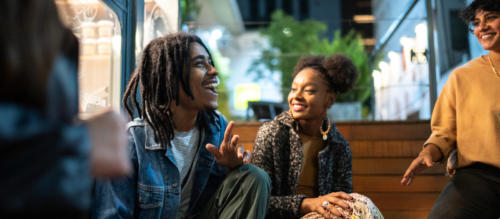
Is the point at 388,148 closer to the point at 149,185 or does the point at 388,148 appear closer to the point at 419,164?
the point at 419,164

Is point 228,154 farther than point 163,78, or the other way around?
point 163,78

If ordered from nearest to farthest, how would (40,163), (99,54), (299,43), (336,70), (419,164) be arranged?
(40,163)
(419,164)
(336,70)
(99,54)
(299,43)

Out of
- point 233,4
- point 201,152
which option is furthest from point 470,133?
point 233,4

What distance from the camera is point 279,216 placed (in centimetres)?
177

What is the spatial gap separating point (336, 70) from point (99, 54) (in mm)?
1507

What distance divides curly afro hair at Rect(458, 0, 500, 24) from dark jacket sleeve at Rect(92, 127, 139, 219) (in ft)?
6.00

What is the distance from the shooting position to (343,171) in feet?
6.63

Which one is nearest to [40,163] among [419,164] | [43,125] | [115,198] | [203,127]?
[43,125]

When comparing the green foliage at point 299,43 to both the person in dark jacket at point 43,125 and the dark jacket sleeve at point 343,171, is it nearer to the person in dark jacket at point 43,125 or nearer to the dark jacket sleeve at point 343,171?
the dark jacket sleeve at point 343,171

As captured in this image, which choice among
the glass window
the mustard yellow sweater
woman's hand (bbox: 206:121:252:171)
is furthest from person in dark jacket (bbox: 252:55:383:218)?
the glass window

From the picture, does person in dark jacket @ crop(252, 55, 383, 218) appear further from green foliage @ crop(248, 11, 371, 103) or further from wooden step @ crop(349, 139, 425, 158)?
green foliage @ crop(248, 11, 371, 103)

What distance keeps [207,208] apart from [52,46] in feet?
3.90

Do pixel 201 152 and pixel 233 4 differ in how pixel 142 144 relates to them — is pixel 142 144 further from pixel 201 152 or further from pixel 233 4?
pixel 233 4

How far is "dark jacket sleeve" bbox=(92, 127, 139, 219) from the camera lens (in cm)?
128
